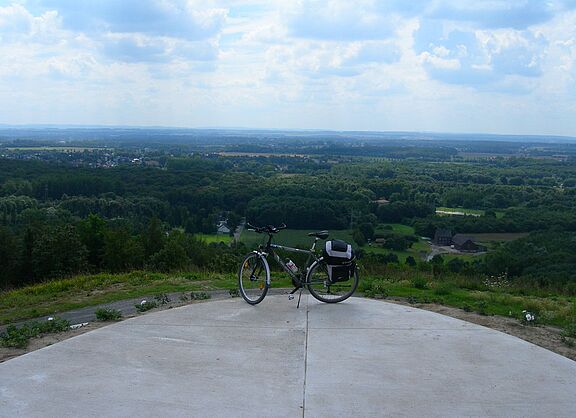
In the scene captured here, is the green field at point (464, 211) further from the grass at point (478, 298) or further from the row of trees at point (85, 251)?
the grass at point (478, 298)

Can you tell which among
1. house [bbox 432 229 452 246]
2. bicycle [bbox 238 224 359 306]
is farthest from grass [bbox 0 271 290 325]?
house [bbox 432 229 452 246]

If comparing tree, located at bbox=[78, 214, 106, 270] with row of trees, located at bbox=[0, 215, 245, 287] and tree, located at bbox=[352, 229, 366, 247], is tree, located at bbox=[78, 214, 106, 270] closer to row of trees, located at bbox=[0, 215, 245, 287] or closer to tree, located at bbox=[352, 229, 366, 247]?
row of trees, located at bbox=[0, 215, 245, 287]

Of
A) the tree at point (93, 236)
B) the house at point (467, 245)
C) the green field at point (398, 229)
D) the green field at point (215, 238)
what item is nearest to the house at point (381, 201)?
the green field at point (398, 229)

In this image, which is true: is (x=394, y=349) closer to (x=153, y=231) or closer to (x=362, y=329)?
(x=362, y=329)

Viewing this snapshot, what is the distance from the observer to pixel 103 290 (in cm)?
923

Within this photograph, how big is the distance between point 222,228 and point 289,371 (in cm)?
2720

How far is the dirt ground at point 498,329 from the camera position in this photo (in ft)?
19.3

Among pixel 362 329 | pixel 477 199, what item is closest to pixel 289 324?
pixel 362 329

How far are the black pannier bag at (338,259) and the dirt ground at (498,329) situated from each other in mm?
1136

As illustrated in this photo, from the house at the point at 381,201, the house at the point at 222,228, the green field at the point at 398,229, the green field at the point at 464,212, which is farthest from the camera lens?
the house at the point at 381,201

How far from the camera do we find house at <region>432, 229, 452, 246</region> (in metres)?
29.6

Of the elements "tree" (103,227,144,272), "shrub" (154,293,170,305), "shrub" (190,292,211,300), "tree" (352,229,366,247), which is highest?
"shrub" (154,293,170,305)

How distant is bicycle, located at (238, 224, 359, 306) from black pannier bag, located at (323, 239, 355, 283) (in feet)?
0.15

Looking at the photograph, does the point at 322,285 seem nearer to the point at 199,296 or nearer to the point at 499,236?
the point at 199,296
